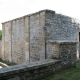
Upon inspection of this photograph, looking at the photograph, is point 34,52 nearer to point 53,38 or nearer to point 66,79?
point 53,38

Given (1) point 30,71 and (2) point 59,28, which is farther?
(2) point 59,28

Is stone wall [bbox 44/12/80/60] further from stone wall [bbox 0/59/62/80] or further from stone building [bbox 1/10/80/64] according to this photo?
stone wall [bbox 0/59/62/80]

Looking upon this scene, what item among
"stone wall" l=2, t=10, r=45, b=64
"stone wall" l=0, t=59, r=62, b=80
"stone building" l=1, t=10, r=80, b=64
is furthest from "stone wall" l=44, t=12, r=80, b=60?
"stone wall" l=0, t=59, r=62, b=80

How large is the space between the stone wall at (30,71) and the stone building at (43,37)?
88cm

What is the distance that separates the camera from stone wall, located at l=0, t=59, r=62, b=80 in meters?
4.73

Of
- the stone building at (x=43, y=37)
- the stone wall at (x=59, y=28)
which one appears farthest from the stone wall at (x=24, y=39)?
the stone wall at (x=59, y=28)

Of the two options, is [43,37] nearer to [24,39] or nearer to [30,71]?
[24,39]

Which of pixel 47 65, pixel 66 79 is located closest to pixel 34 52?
pixel 47 65

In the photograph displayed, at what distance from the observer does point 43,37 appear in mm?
9023

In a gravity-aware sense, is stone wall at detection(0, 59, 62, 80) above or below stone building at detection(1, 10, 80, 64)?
below

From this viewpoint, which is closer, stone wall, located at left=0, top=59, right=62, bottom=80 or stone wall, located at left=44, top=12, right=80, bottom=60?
stone wall, located at left=0, top=59, right=62, bottom=80

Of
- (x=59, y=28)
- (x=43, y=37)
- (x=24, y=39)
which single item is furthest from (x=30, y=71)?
(x=24, y=39)

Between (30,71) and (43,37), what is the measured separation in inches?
154

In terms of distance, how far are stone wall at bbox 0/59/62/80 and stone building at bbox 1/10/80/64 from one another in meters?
0.88
